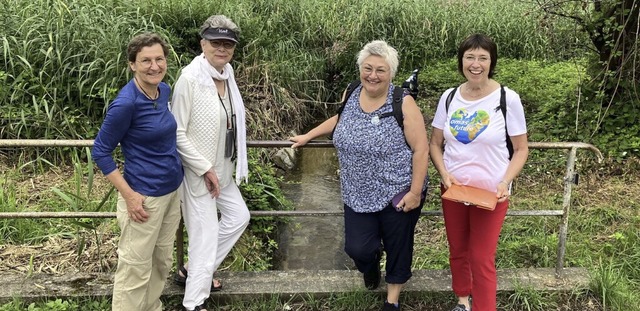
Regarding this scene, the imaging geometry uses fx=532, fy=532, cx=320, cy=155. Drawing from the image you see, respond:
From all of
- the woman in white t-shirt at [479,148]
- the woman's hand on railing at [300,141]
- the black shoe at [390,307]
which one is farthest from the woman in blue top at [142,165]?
the woman in white t-shirt at [479,148]

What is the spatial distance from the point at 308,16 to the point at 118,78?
4.41 m

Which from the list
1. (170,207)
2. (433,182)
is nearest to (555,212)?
(170,207)

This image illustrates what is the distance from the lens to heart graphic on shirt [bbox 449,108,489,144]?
2727 millimetres

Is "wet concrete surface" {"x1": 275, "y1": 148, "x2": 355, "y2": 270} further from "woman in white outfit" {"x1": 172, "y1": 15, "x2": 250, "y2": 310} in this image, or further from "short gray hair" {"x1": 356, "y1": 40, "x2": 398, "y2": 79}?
"short gray hair" {"x1": 356, "y1": 40, "x2": 398, "y2": 79}

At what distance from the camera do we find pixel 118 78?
5.72m

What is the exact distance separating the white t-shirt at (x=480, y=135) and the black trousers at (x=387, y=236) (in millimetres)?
334

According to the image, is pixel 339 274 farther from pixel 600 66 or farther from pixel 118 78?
pixel 600 66

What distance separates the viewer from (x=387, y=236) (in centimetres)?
305

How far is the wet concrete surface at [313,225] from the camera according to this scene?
5035mm

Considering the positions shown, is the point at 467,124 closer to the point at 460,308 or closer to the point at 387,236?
the point at 387,236

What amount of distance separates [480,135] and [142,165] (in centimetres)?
170

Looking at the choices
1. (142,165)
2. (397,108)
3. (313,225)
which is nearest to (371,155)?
(397,108)

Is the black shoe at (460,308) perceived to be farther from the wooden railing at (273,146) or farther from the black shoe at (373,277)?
the wooden railing at (273,146)

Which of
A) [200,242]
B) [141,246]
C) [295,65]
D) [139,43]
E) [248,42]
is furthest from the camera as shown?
[295,65]
